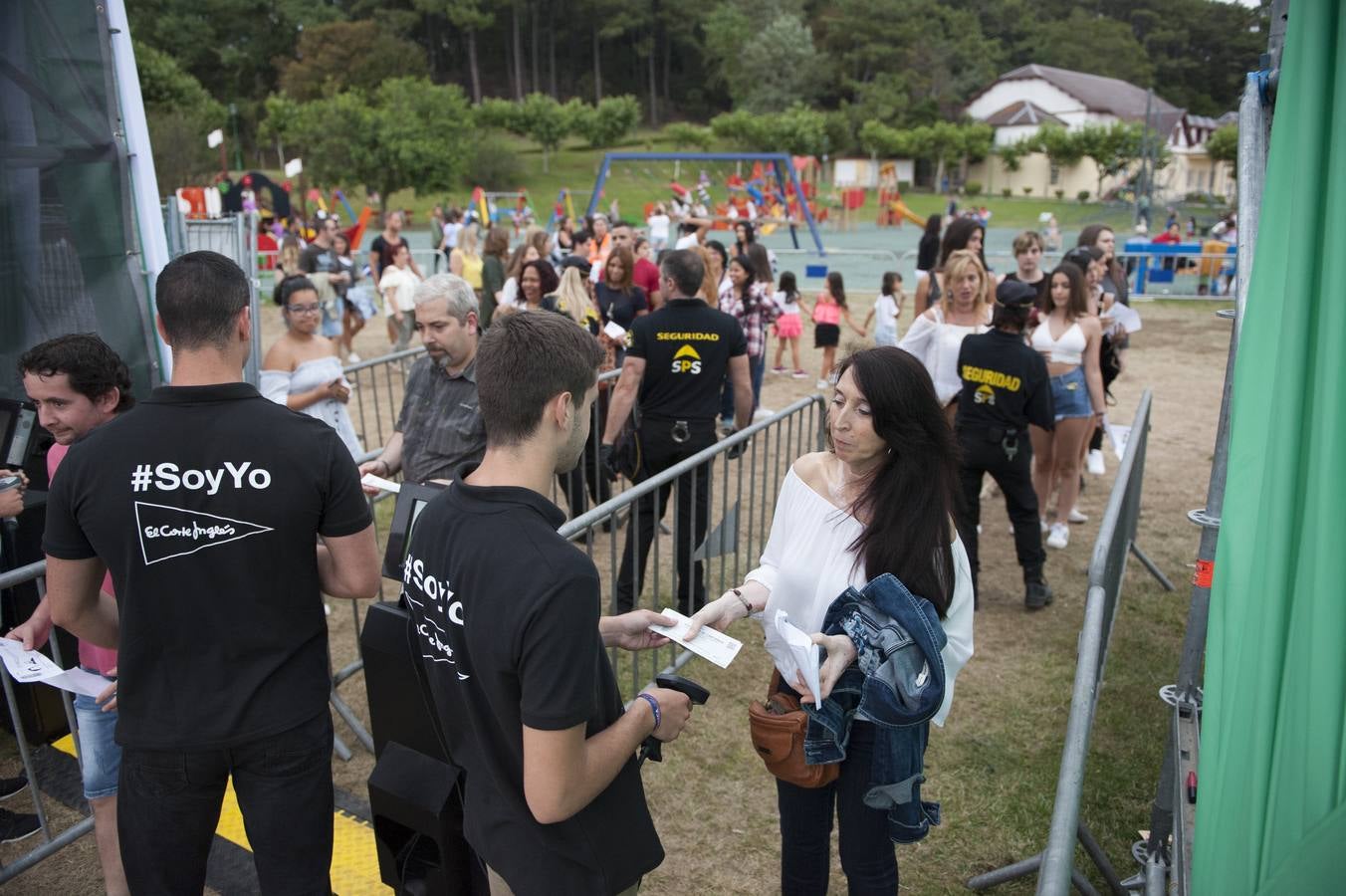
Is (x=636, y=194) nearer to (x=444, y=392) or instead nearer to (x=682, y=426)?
(x=682, y=426)

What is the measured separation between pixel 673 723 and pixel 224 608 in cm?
114

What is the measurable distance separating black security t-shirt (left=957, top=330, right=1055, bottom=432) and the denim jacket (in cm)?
323

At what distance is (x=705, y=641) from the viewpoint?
2.23 m

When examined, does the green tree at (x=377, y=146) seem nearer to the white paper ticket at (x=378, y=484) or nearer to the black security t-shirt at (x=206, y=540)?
the white paper ticket at (x=378, y=484)

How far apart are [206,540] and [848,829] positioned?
1850 millimetres

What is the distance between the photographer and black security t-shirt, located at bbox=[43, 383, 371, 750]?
86.8 inches

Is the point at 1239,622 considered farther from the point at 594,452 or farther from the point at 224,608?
the point at 594,452

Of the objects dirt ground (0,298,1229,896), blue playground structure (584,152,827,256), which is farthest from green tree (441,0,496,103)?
dirt ground (0,298,1229,896)

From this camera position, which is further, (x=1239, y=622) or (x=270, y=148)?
(x=270, y=148)

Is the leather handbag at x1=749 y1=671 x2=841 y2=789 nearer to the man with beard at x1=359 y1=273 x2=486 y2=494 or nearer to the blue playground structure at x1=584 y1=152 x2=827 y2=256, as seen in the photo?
the man with beard at x1=359 y1=273 x2=486 y2=494

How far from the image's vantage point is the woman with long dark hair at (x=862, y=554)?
99.0 inches

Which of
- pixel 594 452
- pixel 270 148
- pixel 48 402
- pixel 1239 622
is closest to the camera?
pixel 1239 622

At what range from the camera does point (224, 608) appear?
2.29 meters

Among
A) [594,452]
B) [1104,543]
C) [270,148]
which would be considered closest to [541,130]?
[270,148]
